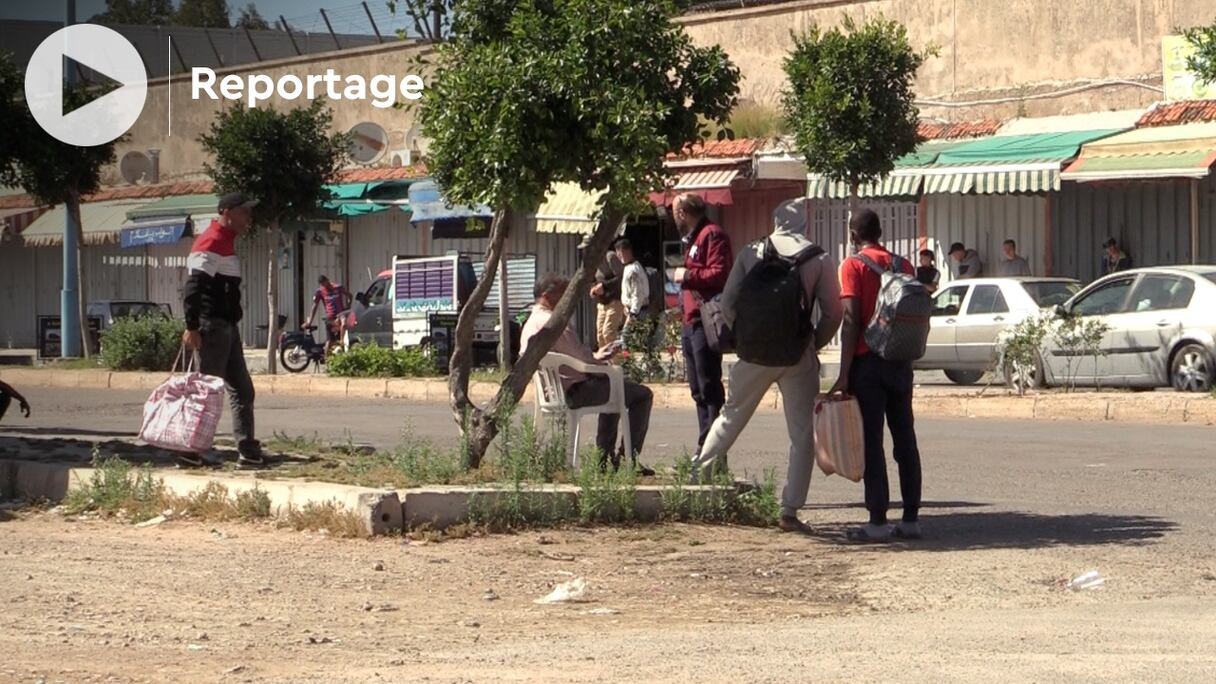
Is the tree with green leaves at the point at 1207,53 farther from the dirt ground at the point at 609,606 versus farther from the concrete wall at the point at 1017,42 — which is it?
the dirt ground at the point at 609,606

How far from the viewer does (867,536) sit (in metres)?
9.41

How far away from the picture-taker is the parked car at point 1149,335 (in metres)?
18.5

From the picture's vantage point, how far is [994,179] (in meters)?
24.4

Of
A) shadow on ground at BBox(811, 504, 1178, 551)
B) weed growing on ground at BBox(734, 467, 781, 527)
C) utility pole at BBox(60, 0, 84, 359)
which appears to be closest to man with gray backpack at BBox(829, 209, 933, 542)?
shadow on ground at BBox(811, 504, 1178, 551)

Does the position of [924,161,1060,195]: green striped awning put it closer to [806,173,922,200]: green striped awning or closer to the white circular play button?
[806,173,922,200]: green striped awning

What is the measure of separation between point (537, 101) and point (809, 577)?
9.97ft

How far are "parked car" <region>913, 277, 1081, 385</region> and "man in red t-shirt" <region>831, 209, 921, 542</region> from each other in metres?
12.5

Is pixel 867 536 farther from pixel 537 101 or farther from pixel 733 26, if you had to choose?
pixel 733 26

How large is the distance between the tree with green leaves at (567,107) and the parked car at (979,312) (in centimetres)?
1223

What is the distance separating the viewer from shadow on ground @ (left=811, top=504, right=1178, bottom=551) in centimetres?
920

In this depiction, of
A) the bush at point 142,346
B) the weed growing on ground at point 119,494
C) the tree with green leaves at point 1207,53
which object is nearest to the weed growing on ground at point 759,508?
the weed growing on ground at point 119,494

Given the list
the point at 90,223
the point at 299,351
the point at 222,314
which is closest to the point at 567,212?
the point at 299,351

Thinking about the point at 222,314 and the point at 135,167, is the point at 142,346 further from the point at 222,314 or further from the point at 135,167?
the point at 135,167

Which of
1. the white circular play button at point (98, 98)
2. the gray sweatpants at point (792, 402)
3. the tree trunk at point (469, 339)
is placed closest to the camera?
the gray sweatpants at point (792, 402)
